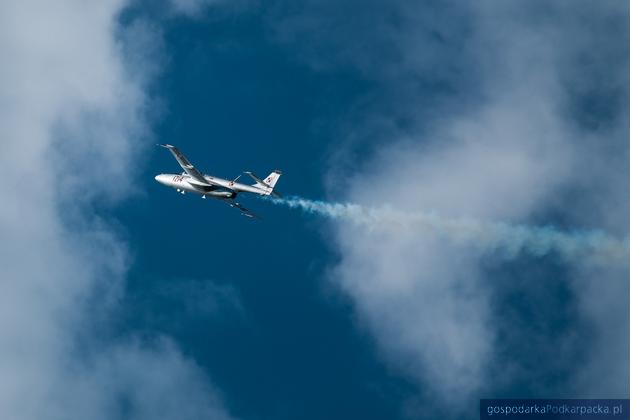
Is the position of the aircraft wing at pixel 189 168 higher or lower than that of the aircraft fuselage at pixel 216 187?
higher

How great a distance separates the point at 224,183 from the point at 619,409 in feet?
268

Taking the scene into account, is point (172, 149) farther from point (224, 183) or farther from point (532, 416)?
point (532, 416)

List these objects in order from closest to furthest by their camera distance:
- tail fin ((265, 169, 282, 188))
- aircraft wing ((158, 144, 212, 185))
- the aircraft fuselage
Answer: aircraft wing ((158, 144, 212, 185)) → the aircraft fuselage → tail fin ((265, 169, 282, 188))

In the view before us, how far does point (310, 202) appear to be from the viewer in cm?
13538

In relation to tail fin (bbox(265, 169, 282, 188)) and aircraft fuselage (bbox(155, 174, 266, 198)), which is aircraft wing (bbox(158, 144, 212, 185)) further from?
tail fin (bbox(265, 169, 282, 188))

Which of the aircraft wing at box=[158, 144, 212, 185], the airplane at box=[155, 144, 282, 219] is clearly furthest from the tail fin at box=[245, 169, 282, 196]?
the aircraft wing at box=[158, 144, 212, 185]

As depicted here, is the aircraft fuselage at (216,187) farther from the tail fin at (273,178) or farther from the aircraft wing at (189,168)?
the tail fin at (273,178)

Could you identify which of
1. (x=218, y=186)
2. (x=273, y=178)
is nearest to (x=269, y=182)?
(x=273, y=178)

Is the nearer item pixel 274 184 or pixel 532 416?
pixel 274 184

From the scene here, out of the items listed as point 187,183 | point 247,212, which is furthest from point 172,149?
point 247,212

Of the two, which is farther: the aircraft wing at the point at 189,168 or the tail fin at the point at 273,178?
the tail fin at the point at 273,178

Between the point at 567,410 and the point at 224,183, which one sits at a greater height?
the point at 224,183

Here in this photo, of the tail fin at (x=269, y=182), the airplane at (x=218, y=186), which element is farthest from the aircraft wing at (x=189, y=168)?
the tail fin at (x=269, y=182)

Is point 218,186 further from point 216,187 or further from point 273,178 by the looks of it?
point 273,178
